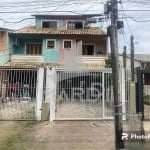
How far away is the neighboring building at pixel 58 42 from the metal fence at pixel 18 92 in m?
17.5

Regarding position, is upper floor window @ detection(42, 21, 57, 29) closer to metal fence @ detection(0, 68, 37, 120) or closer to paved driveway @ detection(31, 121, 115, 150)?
metal fence @ detection(0, 68, 37, 120)

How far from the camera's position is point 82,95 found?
15.0 metres

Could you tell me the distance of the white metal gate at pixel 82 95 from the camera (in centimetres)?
1505

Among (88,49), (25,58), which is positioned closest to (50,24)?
(88,49)

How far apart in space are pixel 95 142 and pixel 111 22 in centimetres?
365

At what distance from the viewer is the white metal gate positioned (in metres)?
15.0

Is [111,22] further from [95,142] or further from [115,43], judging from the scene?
[95,142]

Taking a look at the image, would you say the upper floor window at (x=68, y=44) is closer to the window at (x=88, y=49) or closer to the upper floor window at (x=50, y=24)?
the window at (x=88, y=49)

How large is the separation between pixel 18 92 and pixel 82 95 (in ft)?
8.73

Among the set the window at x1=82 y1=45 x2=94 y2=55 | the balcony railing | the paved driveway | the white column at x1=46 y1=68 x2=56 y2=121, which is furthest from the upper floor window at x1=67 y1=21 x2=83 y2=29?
the paved driveway

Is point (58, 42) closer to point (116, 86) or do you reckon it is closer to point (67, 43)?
point (67, 43)

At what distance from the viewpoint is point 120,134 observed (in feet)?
30.7

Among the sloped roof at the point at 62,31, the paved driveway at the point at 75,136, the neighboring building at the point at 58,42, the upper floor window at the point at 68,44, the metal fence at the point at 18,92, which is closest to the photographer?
the paved driveway at the point at 75,136

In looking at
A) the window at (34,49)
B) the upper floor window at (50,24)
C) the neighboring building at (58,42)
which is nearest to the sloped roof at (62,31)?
the neighboring building at (58,42)
